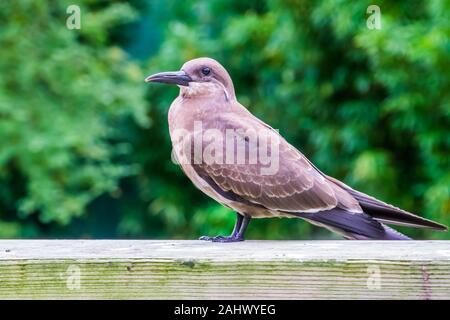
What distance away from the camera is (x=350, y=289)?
2580 mm

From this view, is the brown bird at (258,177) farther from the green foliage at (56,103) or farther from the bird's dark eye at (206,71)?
the green foliage at (56,103)

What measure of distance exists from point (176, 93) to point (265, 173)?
20.4ft

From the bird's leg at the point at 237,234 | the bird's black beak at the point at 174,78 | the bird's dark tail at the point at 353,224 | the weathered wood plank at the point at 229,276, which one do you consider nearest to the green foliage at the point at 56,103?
the bird's black beak at the point at 174,78

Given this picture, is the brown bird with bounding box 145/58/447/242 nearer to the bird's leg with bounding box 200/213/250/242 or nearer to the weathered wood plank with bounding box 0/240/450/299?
the bird's leg with bounding box 200/213/250/242

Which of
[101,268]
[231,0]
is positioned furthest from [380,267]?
[231,0]

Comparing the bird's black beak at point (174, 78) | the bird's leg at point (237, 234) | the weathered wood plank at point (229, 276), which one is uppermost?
the bird's black beak at point (174, 78)

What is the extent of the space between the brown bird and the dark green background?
330cm

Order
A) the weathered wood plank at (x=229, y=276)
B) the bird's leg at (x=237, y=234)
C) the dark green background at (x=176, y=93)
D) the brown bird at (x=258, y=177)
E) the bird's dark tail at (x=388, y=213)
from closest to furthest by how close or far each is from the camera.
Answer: the weathered wood plank at (x=229, y=276)
the bird's dark tail at (x=388, y=213)
the bird's leg at (x=237, y=234)
the brown bird at (x=258, y=177)
the dark green background at (x=176, y=93)

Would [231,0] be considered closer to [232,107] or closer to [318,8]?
[318,8]

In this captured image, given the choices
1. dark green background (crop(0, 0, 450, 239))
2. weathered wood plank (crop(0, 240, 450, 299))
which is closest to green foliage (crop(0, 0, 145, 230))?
dark green background (crop(0, 0, 450, 239))

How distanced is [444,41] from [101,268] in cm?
500

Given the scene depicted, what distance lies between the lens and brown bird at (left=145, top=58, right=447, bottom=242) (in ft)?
12.9

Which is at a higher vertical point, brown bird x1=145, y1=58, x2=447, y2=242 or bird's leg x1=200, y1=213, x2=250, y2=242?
brown bird x1=145, y1=58, x2=447, y2=242

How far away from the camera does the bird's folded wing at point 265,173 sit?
397 cm
